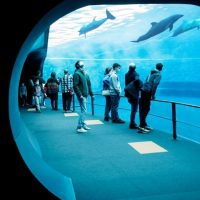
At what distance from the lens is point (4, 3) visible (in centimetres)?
213

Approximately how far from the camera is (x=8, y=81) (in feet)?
7.19

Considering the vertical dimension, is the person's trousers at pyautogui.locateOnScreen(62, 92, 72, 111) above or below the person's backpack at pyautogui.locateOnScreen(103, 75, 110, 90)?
below

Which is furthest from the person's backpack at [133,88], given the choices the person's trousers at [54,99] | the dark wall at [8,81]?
the person's trousers at [54,99]

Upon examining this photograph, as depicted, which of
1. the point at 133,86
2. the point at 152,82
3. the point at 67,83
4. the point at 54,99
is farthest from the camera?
the point at 54,99

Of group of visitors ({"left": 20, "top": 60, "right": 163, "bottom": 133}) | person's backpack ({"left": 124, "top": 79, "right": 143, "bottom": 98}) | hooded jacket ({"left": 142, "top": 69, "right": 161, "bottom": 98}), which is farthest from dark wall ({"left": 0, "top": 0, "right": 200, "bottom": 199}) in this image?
person's backpack ({"left": 124, "top": 79, "right": 143, "bottom": 98})

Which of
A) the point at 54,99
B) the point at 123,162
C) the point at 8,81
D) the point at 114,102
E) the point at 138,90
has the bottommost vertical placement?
the point at 123,162

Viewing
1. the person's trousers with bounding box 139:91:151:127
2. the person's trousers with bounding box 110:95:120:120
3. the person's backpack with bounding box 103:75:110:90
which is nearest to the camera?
the person's trousers with bounding box 139:91:151:127

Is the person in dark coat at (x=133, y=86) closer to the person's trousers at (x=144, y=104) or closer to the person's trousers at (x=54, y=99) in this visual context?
the person's trousers at (x=144, y=104)

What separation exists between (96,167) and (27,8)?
2.98 meters

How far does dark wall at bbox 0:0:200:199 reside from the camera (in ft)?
7.02

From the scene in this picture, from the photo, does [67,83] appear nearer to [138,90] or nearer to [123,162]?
[138,90]

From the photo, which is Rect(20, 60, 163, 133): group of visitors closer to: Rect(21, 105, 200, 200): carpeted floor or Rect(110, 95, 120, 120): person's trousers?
Rect(110, 95, 120, 120): person's trousers

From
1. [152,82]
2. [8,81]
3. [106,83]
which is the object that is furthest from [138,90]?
[8,81]

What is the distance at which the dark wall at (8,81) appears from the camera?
2.14m
